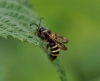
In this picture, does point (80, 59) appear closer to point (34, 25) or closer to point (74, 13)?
point (74, 13)

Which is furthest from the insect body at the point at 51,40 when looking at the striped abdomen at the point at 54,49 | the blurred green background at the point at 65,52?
the blurred green background at the point at 65,52

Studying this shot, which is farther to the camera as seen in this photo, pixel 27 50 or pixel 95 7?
pixel 95 7

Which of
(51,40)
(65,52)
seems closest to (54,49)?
(51,40)

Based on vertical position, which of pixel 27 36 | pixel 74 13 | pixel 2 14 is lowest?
pixel 27 36

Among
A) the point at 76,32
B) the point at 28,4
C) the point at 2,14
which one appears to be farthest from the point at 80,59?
the point at 2,14

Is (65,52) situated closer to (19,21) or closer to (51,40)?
(51,40)

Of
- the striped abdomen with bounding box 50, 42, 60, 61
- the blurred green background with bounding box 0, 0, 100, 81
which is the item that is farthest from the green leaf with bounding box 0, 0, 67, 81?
the blurred green background with bounding box 0, 0, 100, 81

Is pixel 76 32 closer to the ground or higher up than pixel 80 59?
higher up

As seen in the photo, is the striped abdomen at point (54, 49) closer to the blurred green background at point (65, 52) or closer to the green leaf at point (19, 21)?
the green leaf at point (19, 21)

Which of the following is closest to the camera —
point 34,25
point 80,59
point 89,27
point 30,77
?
point 34,25
